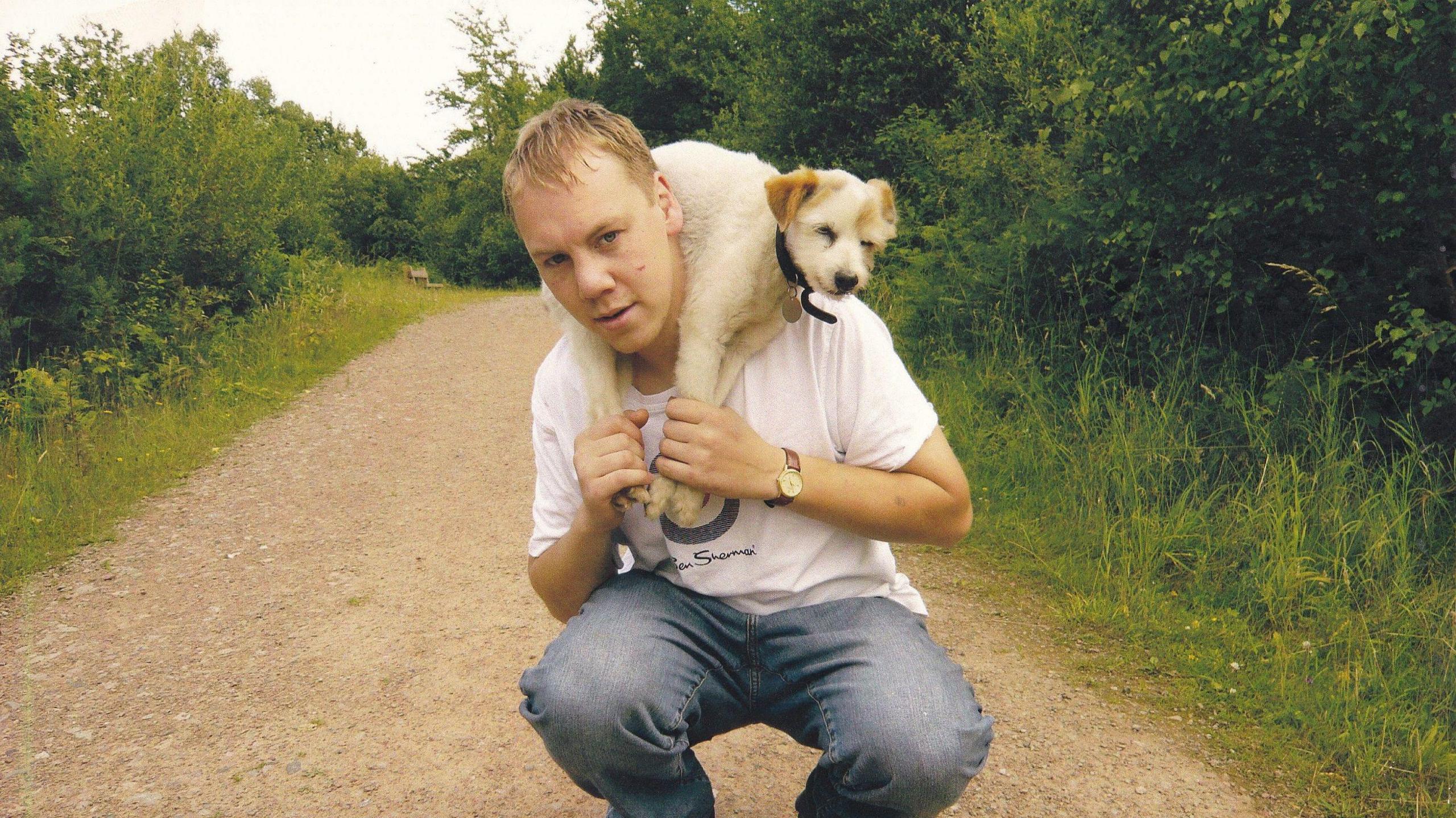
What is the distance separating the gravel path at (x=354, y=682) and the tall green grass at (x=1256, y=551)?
30 cm

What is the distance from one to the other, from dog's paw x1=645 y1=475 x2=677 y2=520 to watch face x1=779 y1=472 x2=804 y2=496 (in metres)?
0.27

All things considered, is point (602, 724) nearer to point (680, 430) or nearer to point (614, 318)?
point (680, 430)

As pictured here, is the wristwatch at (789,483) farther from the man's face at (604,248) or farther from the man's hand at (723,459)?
the man's face at (604,248)

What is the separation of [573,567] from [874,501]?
2.20ft

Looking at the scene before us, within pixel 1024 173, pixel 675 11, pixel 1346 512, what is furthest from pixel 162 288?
pixel 675 11

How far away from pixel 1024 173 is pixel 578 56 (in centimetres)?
2694

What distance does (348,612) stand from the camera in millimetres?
3953

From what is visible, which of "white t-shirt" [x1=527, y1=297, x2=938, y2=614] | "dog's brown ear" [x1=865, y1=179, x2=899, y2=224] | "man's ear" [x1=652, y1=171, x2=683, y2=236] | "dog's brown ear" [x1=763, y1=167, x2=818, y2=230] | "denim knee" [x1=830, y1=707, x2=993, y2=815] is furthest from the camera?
"dog's brown ear" [x1=865, y1=179, x2=899, y2=224]

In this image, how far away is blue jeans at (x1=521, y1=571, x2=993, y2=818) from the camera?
1695 millimetres

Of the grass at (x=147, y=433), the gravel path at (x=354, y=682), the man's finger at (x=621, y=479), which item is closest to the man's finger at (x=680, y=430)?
the man's finger at (x=621, y=479)

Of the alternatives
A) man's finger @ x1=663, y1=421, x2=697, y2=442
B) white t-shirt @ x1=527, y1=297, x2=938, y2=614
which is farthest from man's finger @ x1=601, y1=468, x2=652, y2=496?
white t-shirt @ x1=527, y1=297, x2=938, y2=614

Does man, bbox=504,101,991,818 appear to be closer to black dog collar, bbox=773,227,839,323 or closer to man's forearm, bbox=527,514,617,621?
man's forearm, bbox=527,514,617,621

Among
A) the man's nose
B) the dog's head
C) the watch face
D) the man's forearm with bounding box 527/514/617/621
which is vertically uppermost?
the dog's head

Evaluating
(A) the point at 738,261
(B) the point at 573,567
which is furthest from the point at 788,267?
(B) the point at 573,567
